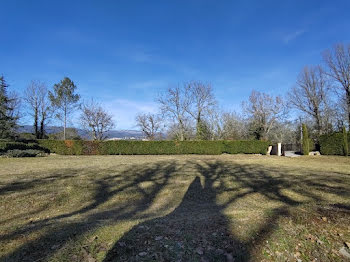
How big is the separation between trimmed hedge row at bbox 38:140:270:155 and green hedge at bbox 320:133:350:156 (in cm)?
476

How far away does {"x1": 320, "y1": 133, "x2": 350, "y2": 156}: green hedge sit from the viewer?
17.5 metres

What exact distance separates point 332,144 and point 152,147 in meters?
16.2

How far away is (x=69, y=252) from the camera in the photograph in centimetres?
220

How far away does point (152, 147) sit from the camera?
62.5 ft

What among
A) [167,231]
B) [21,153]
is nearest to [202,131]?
[21,153]

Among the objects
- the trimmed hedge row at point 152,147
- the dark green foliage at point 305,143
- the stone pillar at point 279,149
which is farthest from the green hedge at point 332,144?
the trimmed hedge row at point 152,147

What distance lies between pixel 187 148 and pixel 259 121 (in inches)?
705

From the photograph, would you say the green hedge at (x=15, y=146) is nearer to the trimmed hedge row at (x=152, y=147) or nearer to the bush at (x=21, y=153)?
the bush at (x=21, y=153)

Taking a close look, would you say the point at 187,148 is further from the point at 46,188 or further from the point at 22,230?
the point at 22,230

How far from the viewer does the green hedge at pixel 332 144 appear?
17.5 m

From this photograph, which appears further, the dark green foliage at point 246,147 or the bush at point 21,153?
the dark green foliage at point 246,147

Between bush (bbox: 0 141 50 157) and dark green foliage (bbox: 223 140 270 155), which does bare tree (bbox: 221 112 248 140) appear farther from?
bush (bbox: 0 141 50 157)

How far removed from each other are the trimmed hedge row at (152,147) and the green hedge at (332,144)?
15.6 ft

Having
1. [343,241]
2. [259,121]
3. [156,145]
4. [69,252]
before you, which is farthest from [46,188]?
[259,121]
